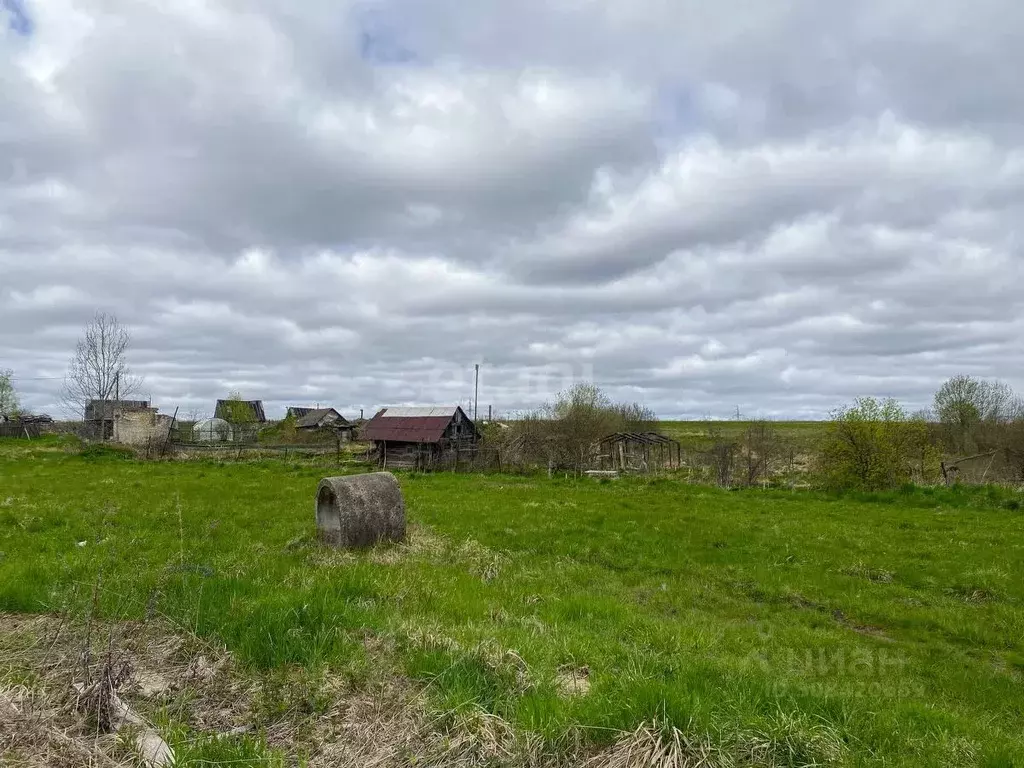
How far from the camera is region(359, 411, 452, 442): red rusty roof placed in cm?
3788

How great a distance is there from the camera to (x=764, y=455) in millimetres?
30125

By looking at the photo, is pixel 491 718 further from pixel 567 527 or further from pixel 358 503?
pixel 567 527

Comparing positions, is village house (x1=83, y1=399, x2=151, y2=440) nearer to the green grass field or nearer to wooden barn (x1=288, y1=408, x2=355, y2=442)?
wooden barn (x1=288, y1=408, x2=355, y2=442)

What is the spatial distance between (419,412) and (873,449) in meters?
26.1

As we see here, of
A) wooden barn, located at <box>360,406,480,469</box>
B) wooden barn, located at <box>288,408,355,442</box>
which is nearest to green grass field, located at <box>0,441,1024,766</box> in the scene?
wooden barn, located at <box>360,406,480,469</box>

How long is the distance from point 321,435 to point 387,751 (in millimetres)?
67359

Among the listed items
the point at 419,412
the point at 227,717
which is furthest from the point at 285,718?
the point at 419,412

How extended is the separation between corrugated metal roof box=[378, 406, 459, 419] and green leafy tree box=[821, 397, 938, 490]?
22023 mm

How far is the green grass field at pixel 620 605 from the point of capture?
4.26 meters

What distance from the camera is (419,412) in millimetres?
40656

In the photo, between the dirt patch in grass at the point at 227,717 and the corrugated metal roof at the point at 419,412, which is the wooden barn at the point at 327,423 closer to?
the corrugated metal roof at the point at 419,412

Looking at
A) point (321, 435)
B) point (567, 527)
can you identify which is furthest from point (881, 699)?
point (321, 435)

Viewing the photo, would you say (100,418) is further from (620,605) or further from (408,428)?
(620,605)

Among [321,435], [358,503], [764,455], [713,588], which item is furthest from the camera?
[321,435]
